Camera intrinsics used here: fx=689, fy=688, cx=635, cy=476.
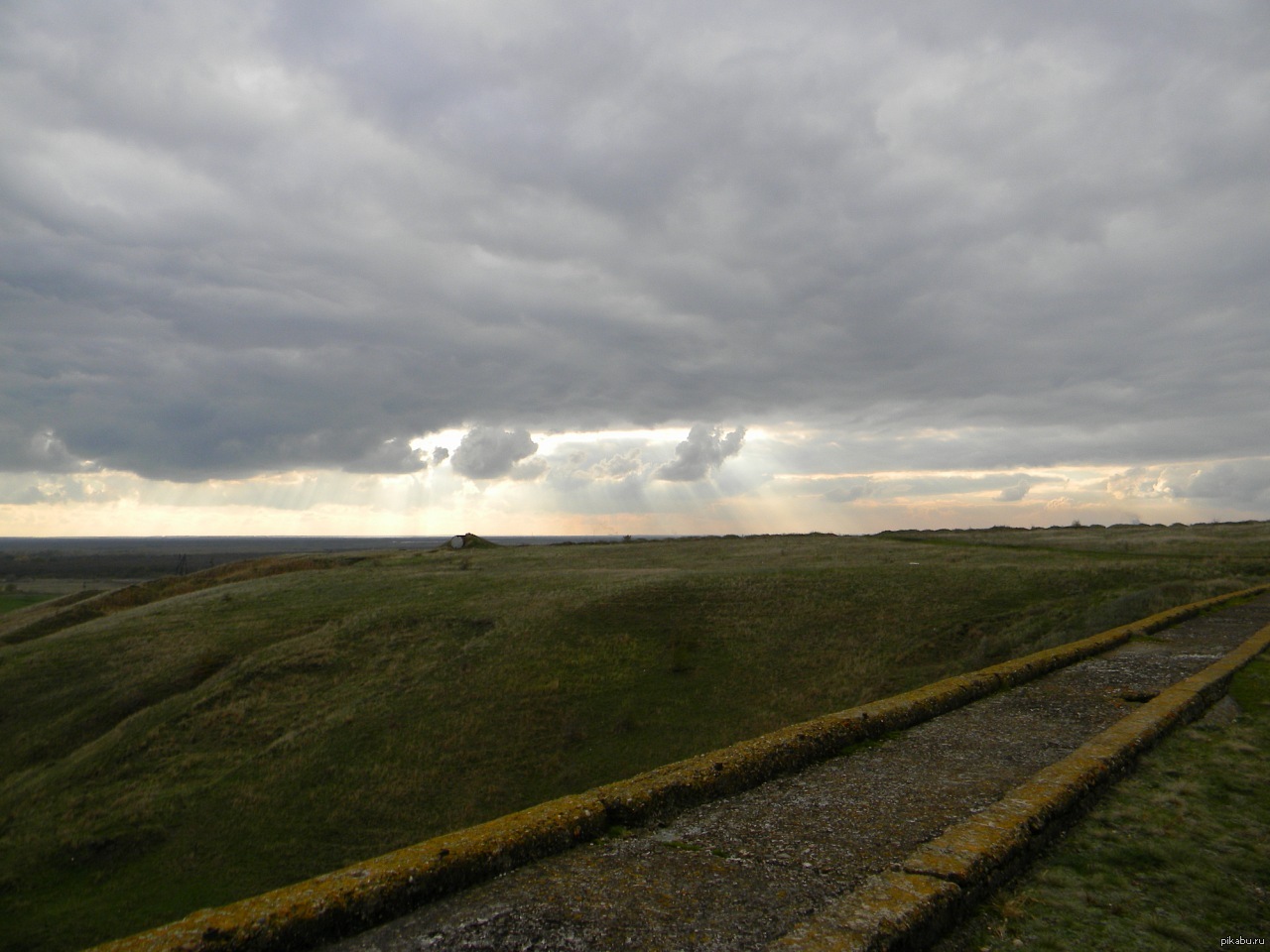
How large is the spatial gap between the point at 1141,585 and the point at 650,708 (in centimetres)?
2215

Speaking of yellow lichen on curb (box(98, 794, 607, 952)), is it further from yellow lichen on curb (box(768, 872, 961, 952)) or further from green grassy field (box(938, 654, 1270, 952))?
green grassy field (box(938, 654, 1270, 952))

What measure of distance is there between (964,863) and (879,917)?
903mm

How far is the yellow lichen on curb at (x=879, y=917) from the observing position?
334 cm

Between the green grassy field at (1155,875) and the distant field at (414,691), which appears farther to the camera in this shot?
the distant field at (414,691)

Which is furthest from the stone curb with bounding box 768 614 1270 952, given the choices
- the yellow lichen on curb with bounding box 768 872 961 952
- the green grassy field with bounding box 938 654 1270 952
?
the green grassy field with bounding box 938 654 1270 952

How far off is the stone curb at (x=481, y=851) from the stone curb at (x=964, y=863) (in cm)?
192

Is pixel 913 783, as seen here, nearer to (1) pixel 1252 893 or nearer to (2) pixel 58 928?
(1) pixel 1252 893

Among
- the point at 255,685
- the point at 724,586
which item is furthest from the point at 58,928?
the point at 724,586

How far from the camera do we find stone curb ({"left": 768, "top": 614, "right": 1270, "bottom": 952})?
3449 millimetres

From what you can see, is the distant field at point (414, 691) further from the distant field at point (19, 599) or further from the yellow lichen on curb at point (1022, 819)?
the distant field at point (19, 599)

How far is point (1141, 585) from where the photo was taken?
29688 millimetres

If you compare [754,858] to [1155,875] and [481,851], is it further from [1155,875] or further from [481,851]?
[1155,875]

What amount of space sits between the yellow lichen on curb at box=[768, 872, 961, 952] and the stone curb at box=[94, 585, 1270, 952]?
6.41 feet

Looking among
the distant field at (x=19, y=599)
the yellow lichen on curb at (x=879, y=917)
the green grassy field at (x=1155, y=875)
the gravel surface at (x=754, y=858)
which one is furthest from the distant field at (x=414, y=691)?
the distant field at (x=19, y=599)
